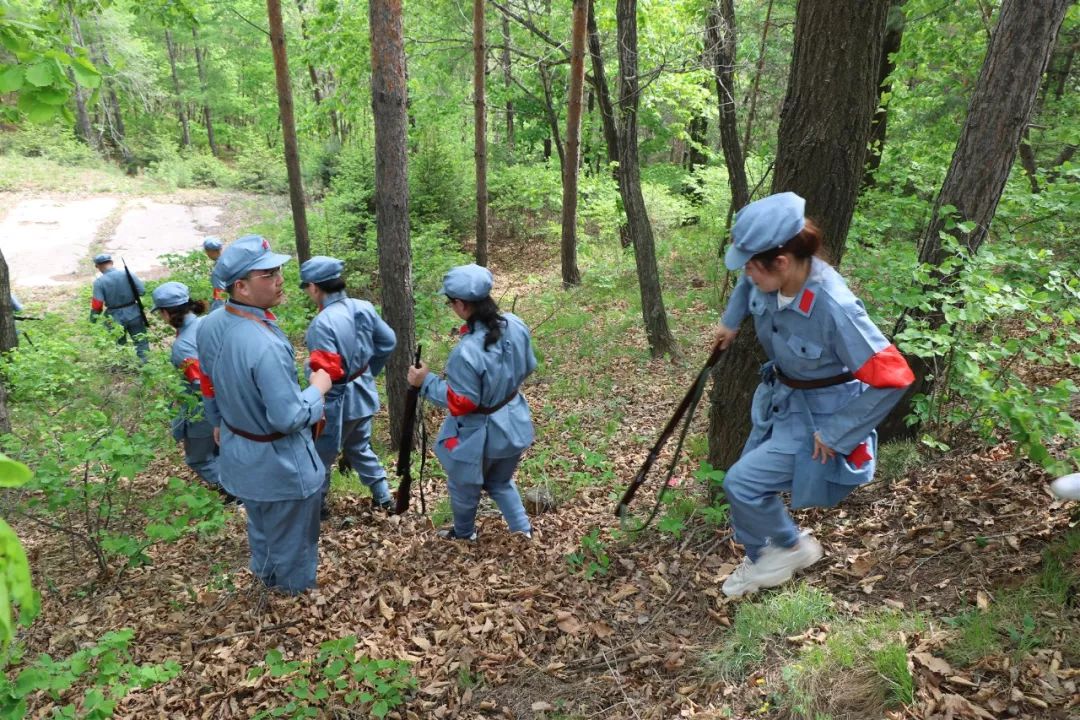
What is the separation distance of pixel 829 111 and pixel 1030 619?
2855 mm

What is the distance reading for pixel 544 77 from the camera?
1714 cm

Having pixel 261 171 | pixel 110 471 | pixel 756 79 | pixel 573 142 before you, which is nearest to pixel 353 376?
pixel 110 471

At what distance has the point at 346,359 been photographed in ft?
16.9

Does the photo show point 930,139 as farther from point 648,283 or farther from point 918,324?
point 918,324

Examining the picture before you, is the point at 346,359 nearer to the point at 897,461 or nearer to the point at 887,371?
the point at 887,371

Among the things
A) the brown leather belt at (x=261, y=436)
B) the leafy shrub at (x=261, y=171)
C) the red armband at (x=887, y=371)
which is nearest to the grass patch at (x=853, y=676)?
the red armband at (x=887, y=371)

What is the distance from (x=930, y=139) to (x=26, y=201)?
95.8 ft

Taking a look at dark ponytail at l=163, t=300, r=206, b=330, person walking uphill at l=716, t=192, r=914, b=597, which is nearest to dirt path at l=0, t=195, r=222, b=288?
dark ponytail at l=163, t=300, r=206, b=330

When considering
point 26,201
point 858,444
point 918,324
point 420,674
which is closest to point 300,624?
point 420,674

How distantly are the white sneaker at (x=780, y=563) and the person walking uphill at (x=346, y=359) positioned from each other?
10.8 ft

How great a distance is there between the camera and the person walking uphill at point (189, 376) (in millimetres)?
5941

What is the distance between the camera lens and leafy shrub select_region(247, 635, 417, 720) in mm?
3127

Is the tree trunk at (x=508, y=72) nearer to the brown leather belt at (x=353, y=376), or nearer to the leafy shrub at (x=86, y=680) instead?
the brown leather belt at (x=353, y=376)

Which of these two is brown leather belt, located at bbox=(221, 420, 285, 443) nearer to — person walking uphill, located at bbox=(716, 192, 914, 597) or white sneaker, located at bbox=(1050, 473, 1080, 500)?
person walking uphill, located at bbox=(716, 192, 914, 597)
